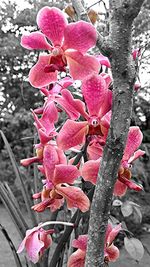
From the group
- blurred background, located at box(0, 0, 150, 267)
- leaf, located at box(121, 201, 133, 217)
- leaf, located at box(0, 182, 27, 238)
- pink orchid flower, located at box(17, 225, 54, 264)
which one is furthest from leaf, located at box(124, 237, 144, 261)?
blurred background, located at box(0, 0, 150, 267)

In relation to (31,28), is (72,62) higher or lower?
higher

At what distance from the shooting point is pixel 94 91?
386mm

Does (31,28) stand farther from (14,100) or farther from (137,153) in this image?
(137,153)

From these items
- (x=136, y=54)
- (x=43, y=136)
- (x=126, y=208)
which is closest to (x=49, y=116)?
(x=43, y=136)

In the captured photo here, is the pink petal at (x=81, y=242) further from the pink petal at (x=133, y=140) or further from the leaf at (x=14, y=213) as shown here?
the leaf at (x=14, y=213)

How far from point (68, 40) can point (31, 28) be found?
8.56 feet

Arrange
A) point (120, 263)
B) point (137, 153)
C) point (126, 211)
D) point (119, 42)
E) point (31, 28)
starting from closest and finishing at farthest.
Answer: point (119, 42), point (137, 153), point (126, 211), point (120, 263), point (31, 28)

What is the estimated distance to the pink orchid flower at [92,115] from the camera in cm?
38

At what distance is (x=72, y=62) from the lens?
1.26 feet

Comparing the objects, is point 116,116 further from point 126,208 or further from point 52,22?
point 126,208

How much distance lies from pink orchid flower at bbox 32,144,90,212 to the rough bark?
4 centimetres

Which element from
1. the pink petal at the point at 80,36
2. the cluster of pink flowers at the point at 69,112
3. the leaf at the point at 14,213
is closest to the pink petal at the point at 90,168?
the cluster of pink flowers at the point at 69,112

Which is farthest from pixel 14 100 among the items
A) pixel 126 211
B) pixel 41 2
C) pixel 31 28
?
pixel 126 211

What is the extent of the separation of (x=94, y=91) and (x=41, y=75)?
0.21ft
